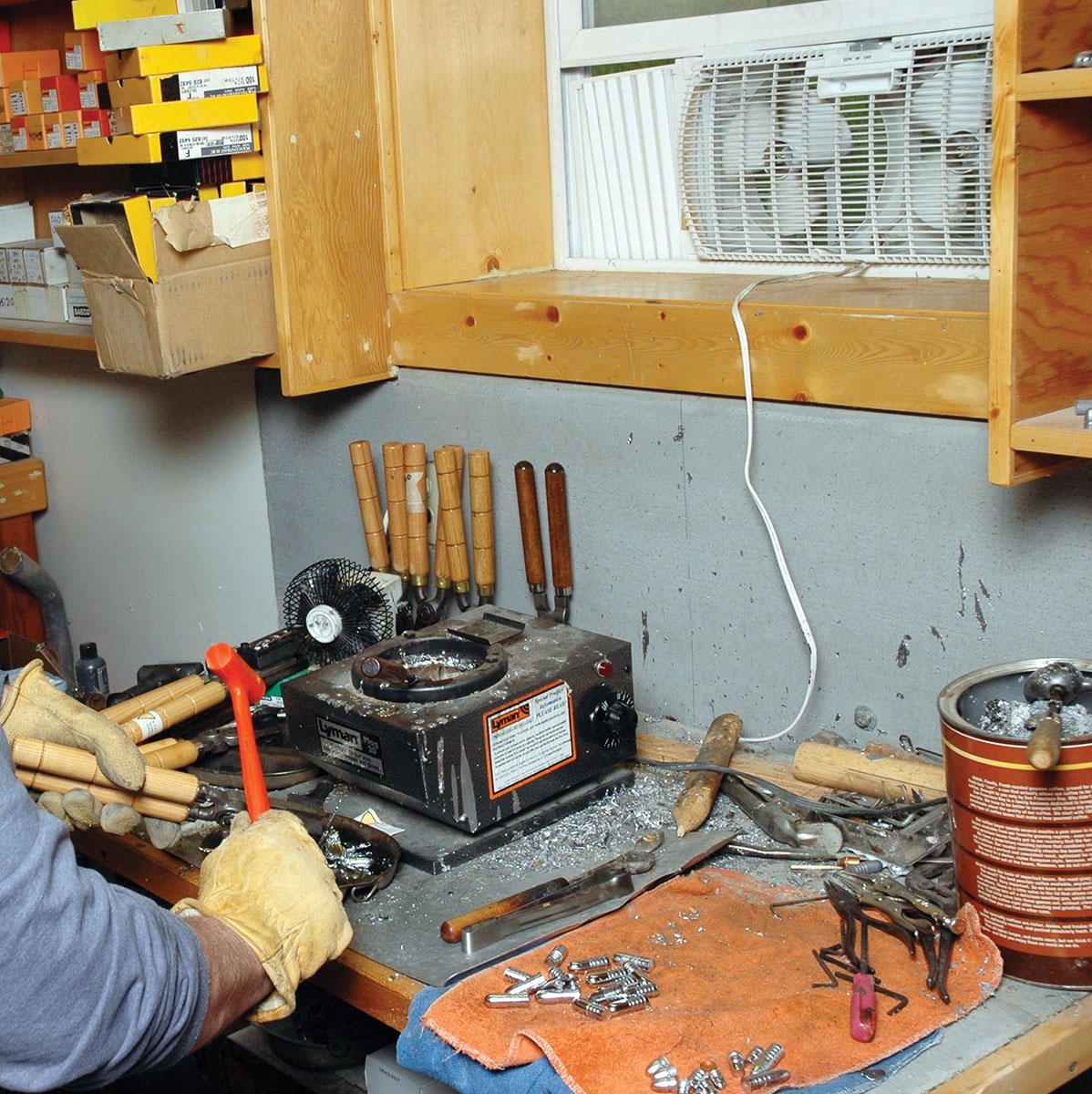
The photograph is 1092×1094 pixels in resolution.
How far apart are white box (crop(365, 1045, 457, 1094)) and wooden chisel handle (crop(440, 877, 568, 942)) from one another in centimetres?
13

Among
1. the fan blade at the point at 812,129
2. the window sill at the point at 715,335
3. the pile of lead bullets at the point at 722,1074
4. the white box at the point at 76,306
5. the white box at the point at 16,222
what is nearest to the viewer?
the pile of lead bullets at the point at 722,1074

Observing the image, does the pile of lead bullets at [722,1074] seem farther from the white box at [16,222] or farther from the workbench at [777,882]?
the white box at [16,222]

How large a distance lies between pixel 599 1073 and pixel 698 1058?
0.08 m

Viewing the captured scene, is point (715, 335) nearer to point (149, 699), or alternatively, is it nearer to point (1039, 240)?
point (1039, 240)

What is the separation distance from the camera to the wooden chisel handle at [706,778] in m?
1.45

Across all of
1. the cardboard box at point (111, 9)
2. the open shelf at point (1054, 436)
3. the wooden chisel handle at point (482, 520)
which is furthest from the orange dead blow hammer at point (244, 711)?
the cardboard box at point (111, 9)

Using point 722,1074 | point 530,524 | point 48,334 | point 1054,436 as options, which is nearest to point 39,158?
point 48,334

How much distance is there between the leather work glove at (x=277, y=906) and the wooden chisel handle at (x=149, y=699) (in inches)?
23.7

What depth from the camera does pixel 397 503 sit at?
1.98 metres

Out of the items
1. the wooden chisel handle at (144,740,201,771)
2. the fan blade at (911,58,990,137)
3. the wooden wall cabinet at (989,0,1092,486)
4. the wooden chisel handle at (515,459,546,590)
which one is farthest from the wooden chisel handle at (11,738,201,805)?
the fan blade at (911,58,990,137)

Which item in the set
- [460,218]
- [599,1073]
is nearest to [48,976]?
[599,1073]

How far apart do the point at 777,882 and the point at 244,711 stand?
58 cm

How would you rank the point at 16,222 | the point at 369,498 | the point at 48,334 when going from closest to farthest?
the point at 369,498 < the point at 48,334 < the point at 16,222

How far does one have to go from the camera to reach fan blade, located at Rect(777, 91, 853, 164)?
169 centimetres
